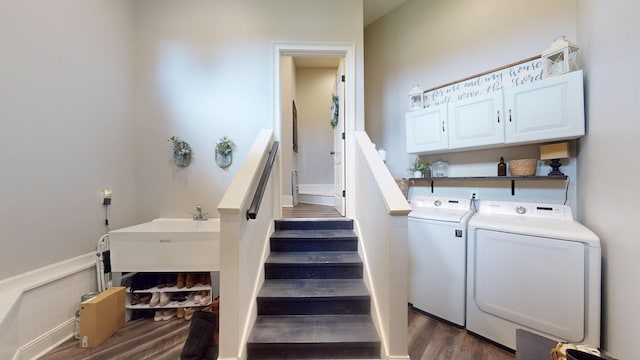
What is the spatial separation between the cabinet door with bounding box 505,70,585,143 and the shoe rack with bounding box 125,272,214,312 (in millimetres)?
3310

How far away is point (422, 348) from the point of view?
Result: 1.97 metres

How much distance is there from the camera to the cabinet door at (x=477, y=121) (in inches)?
91.0

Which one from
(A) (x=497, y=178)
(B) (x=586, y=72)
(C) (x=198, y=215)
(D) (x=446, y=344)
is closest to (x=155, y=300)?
(C) (x=198, y=215)

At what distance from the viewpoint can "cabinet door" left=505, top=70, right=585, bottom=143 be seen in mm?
1913

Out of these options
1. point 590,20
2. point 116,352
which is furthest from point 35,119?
point 590,20

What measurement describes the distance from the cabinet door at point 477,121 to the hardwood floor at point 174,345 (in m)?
1.81

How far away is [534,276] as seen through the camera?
72.3 inches

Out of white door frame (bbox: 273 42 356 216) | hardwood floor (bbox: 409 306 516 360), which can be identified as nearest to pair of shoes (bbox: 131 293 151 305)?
white door frame (bbox: 273 42 356 216)

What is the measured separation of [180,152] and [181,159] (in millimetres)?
84

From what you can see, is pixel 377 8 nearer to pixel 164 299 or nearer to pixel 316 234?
pixel 316 234

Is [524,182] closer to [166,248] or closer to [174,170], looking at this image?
[166,248]

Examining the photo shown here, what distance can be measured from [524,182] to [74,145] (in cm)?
420

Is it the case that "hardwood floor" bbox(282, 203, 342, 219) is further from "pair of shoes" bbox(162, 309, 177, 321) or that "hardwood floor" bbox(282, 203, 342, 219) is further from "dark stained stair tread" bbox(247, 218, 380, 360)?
"pair of shoes" bbox(162, 309, 177, 321)

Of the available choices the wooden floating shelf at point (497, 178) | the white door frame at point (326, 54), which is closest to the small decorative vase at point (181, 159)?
the white door frame at point (326, 54)
